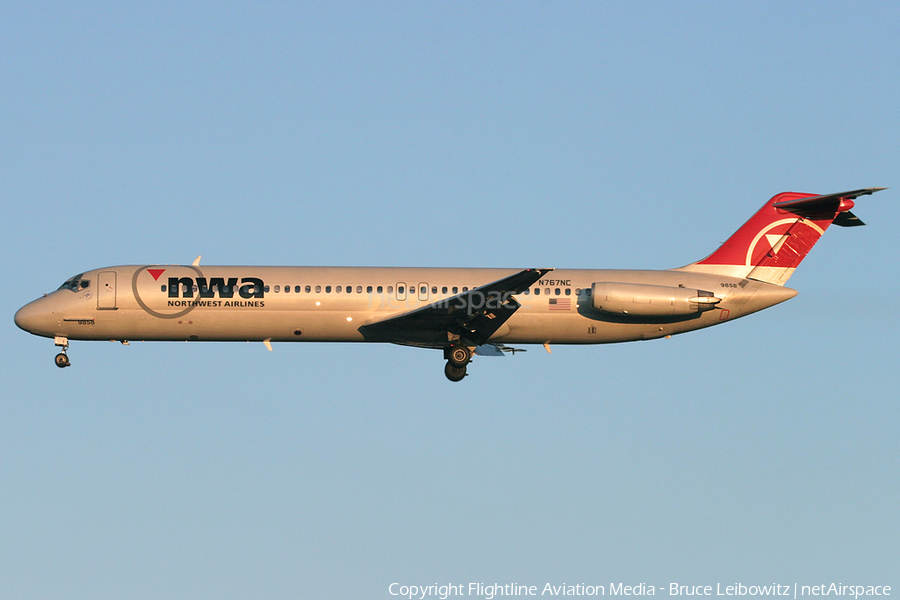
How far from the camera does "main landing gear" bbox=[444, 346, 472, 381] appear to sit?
31.3 meters

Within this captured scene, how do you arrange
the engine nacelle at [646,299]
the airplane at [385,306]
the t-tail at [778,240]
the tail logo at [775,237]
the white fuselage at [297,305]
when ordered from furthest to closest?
1. the tail logo at [775,237]
2. the t-tail at [778,240]
3. the white fuselage at [297,305]
4. the airplane at [385,306]
5. the engine nacelle at [646,299]

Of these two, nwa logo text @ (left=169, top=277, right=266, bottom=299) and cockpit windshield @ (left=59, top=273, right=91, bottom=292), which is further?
cockpit windshield @ (left=59, top=273, right=91, bottom=292)

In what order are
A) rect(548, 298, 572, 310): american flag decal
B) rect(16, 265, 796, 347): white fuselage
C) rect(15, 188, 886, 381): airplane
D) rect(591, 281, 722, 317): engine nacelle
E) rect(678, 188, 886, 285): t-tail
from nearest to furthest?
rect(591, 281, 722, 317): engine nacelle < rect(15, 188, 886, 381): airplane < rect(16, 265, 796, 347): white fuselage < rect(548, 298, 572, 310): american flag decal < rect(678, 188, 886, 285): t-tail

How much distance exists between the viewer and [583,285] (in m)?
31.5

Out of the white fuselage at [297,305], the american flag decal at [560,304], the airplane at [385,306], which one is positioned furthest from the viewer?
the american flag decal at [560,304]

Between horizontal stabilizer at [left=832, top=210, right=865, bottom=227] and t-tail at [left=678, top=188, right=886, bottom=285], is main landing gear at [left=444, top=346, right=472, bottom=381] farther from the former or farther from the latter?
horizontal stabilizer at [left=832, top=210, right=865, bottom=227]

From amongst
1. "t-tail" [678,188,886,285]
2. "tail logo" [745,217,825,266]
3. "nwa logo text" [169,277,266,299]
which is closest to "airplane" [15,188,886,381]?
"nwa logo text" [169,277,266,299]

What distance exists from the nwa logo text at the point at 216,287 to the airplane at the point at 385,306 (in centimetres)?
3

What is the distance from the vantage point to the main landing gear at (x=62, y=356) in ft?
104

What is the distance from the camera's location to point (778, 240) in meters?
32.8

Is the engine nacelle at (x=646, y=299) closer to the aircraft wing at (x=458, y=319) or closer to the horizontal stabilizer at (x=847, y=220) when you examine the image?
the aircraft wing at (x=458, y=319)

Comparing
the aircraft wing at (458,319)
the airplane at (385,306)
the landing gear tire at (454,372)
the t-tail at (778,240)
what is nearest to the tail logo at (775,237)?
the t-tail at (778,240)

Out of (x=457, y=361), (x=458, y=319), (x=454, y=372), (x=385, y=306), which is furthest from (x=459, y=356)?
(x=385, y=306)

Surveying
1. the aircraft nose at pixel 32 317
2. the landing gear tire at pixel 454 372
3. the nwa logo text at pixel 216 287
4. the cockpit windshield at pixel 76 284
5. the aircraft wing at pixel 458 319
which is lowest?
the landing gear tire at pixel 454 372
